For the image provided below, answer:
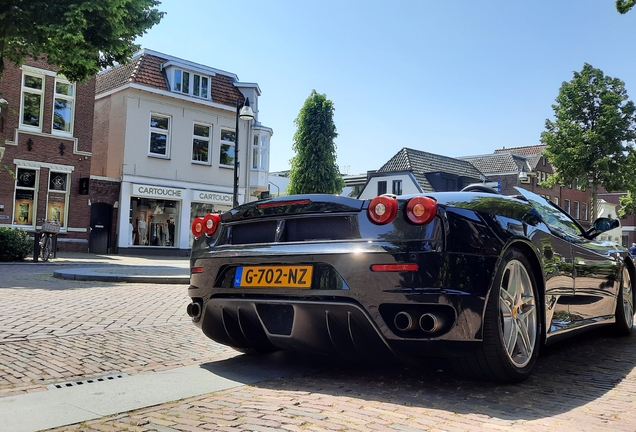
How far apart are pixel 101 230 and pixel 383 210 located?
2406 cm

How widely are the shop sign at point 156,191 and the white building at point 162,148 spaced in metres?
0.04

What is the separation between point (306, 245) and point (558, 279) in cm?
182

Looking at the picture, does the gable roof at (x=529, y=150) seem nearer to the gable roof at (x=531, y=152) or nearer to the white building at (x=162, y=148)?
the gable roof at (x=531, y=152)

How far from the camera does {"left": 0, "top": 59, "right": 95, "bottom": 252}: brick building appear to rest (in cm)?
2198

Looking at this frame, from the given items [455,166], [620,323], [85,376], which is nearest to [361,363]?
[85,376]

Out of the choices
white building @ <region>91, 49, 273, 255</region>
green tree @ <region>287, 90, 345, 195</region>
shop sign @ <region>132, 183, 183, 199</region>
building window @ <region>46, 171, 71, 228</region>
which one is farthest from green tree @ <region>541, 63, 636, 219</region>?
building window @ <region>46, 171, 71, 228</region>

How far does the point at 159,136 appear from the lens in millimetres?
26797

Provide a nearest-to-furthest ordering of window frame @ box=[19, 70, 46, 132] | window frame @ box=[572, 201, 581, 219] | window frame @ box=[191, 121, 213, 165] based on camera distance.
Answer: window frame @ box=[19, 70, 46, 132]
window frame @ box=[191, 121, 213, 165]
window frame @ box=[572, 201, 581, 219]

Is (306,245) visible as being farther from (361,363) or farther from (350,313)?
(361,363)

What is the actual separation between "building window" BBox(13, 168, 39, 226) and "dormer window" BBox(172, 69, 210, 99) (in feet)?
25.1

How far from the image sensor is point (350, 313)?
126 inches

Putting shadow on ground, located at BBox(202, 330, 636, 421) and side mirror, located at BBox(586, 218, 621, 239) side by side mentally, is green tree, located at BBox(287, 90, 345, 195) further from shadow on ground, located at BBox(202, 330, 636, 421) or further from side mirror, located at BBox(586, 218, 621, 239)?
shadow on ground, located at BBox(202, 330, 636, 421)

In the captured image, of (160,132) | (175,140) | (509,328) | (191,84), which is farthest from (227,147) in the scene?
(509,328)

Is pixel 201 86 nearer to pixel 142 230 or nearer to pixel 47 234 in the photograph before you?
pixel 142 230
